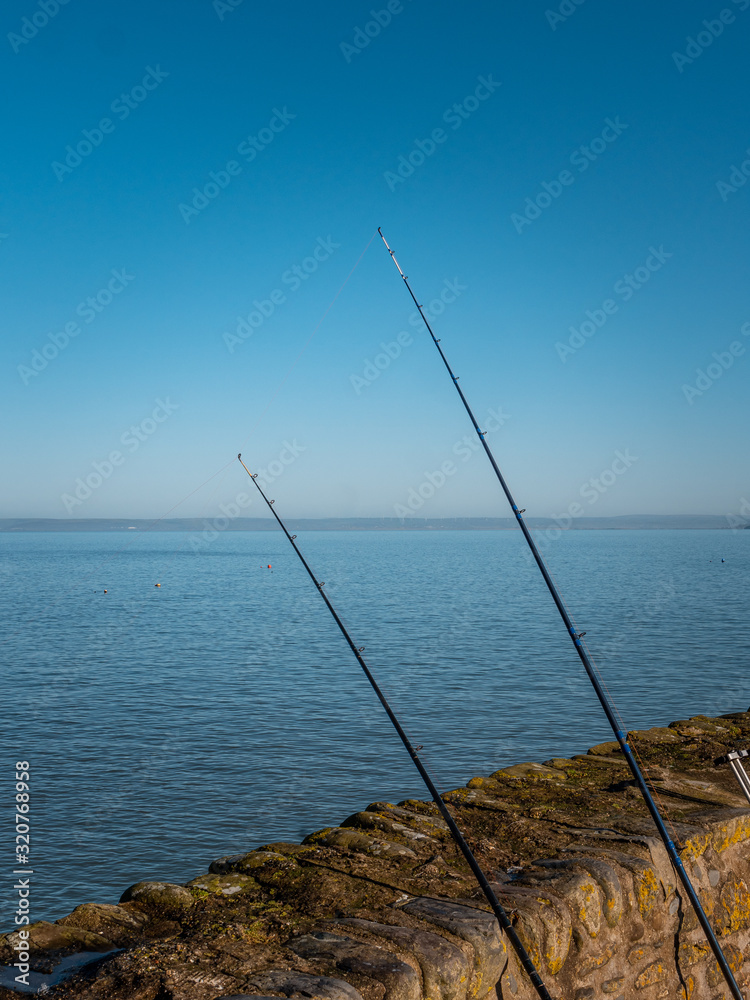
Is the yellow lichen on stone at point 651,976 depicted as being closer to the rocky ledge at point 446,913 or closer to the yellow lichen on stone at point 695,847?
the rocky ledge at point 446,913

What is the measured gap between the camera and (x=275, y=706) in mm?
19344

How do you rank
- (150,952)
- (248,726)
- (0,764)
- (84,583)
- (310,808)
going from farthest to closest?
(84,583) → (248,726) → (0,764) → (310,808) → (150,952)

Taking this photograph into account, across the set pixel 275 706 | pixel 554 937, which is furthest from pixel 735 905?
pixel 275 706

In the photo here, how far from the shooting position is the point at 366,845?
573 cm

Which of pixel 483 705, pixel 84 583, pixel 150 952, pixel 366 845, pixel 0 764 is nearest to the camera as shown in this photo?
pixel 150 952

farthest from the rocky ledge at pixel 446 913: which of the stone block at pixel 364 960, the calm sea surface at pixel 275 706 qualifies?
the calm sea surface at pixel 275 706

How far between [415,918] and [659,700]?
645 inches

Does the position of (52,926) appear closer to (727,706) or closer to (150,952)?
(150,952)

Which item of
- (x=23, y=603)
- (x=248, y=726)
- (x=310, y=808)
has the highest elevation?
(x=23, y=603)

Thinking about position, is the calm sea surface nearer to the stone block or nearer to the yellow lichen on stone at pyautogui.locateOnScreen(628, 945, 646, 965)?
the stone block

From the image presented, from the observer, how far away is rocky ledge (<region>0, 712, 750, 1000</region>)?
3.95 meters

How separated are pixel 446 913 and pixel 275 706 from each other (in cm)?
1530

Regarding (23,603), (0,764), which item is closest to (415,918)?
(0,764)

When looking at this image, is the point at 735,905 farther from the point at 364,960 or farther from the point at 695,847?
the point at 364,960
